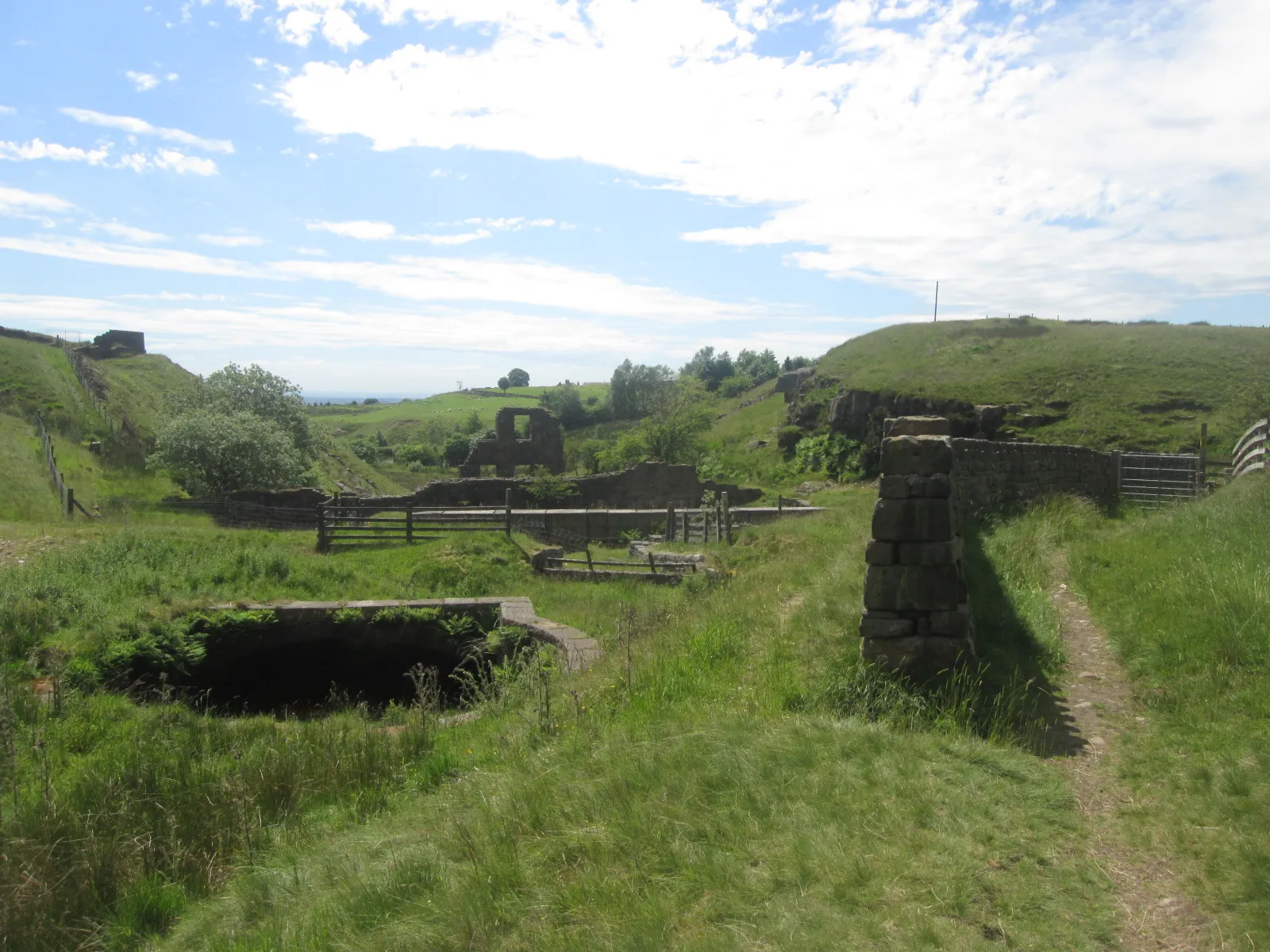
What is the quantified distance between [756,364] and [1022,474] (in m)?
79.4

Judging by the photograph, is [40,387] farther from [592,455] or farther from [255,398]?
[592,455]

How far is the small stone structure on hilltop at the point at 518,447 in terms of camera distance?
4041cm

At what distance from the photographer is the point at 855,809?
4.44m

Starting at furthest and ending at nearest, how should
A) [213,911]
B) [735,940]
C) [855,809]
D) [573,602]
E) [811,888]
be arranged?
[573,602], [213,911], [855,809], [811,888], [735,940]

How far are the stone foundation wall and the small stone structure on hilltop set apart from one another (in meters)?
26.6

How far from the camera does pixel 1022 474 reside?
50.3 feet

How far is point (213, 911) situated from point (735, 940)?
12.0 ft

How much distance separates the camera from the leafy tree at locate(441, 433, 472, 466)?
7206 cm

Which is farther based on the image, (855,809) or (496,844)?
(496,844)

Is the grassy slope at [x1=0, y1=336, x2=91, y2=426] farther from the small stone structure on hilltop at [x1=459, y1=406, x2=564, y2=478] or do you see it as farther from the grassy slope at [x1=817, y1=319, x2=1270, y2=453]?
the grassy slope at [x1=817, y1=319, x2=1270, y2=453]

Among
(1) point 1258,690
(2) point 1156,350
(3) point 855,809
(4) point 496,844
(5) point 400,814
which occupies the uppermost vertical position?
(2) point 1156,350

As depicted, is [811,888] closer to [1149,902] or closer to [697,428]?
[1149,902]

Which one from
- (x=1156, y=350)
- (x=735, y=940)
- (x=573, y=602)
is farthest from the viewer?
(x=1156, y=350)

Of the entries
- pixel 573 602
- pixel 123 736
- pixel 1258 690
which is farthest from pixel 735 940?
pixel 573 602
